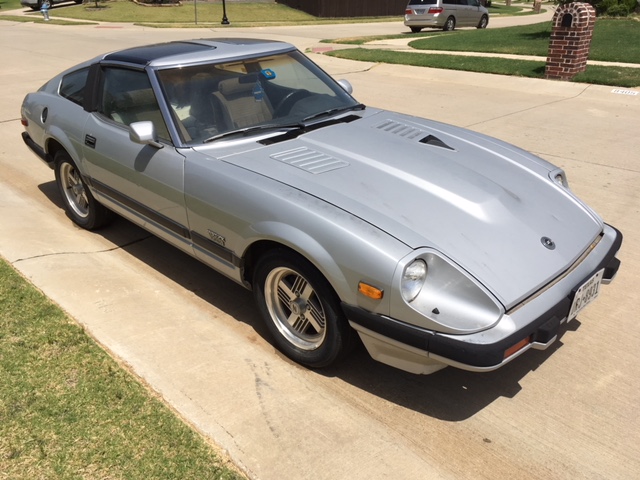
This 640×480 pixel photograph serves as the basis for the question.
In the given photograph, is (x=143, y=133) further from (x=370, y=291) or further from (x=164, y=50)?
(x=370, y=291)

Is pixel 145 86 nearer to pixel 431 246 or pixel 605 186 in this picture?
pixel 431 246

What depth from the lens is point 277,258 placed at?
10.1ft

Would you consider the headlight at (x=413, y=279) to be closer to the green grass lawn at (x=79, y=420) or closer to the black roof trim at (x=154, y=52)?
the green grass lawn at (x=79, y=420)

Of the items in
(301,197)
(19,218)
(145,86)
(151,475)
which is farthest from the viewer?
(19,218)

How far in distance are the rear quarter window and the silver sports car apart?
0.13 meters

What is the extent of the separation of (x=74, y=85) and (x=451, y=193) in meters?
3.37

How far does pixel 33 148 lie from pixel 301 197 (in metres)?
3.49

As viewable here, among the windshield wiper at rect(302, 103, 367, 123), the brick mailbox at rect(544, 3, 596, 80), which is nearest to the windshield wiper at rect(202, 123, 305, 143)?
the windshield wiper at rect(302, 103, 367, 123)

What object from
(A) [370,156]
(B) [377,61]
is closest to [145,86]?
(A) [370,156]

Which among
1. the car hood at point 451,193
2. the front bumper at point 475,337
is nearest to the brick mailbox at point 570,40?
the car hood at point 451,193

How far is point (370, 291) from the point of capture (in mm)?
2666

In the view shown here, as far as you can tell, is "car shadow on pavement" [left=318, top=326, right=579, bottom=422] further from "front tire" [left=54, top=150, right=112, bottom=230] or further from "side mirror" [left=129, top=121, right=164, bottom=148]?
"front tire" [left=54, top=150, right=112, bottom=230]

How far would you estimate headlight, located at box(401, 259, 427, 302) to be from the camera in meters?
2.62

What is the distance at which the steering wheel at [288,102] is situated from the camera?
13.1ft
